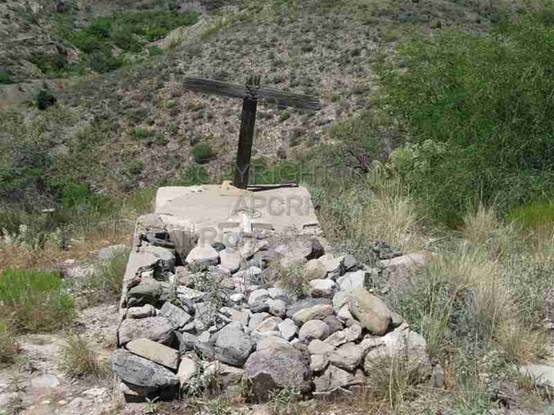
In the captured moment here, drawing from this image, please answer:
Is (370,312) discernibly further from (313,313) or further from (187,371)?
(187,371)

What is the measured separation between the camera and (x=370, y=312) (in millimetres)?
4016

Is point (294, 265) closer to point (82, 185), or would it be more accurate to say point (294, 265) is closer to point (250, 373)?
point (250, 373)

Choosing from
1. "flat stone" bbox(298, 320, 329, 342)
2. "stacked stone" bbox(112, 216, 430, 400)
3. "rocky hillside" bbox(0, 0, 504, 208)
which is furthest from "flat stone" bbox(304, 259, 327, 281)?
"rocky hillside" bbox(0, 0, 504, 208)

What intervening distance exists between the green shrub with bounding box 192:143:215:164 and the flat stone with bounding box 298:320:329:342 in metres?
20.6

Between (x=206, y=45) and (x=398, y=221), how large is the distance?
3031 cm

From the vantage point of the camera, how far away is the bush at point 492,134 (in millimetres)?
7570

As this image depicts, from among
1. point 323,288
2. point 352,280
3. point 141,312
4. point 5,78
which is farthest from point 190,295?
point 5,78

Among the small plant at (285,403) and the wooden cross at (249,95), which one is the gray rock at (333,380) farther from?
the wooden cross at (249,95)

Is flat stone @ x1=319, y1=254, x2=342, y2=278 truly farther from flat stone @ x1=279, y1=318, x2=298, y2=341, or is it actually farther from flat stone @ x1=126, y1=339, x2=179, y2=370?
flat stone @ x1=126, y1=339, x2=179, y2=370

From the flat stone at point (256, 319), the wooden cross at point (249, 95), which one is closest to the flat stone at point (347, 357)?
the flat stone at point (256, 319)

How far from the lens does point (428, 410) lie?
3.41 meters

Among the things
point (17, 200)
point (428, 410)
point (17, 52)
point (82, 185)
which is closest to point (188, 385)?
point (428, 410)

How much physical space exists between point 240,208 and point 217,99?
22.3 meters

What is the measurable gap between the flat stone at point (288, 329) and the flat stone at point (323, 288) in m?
0.42
